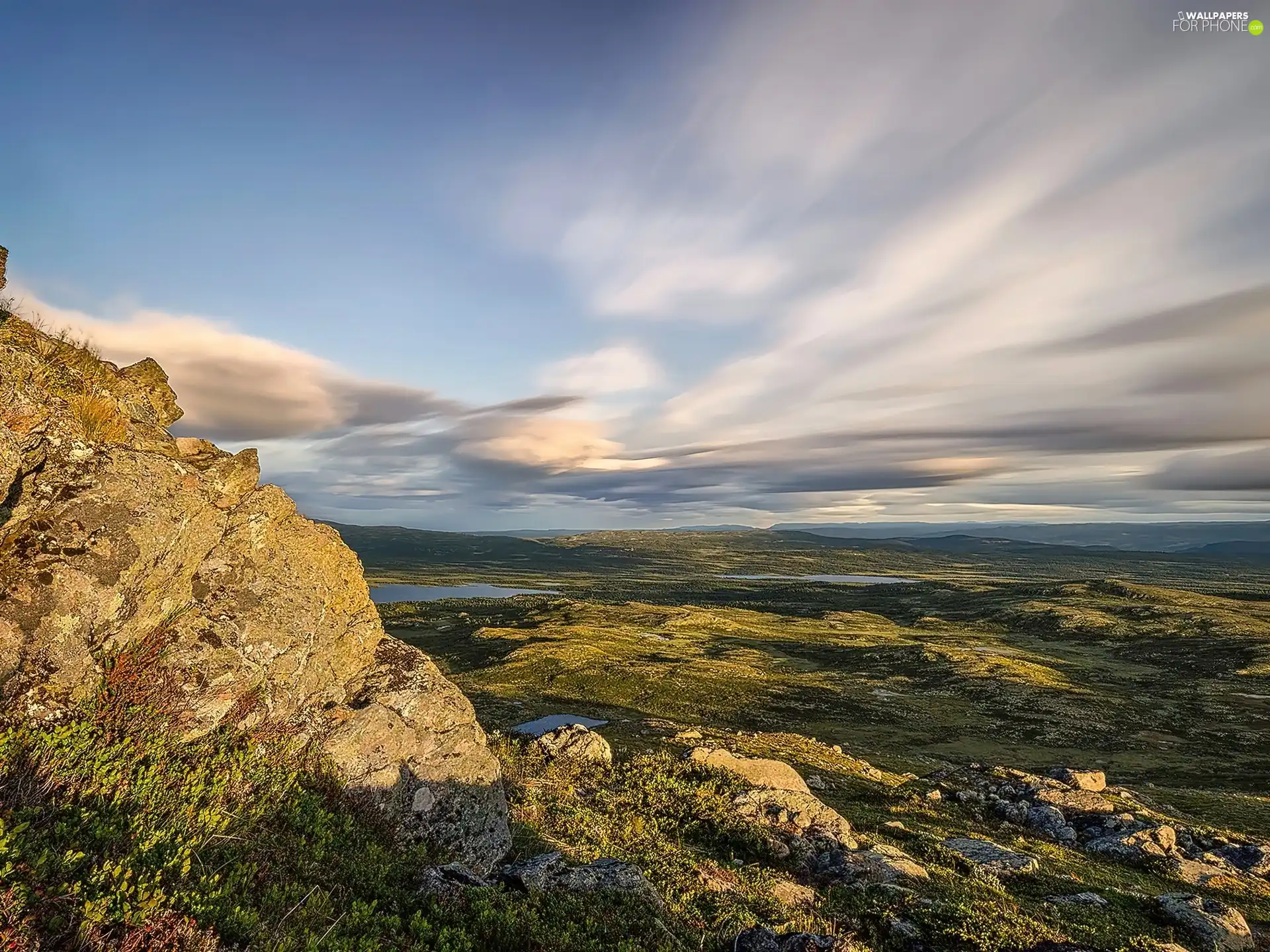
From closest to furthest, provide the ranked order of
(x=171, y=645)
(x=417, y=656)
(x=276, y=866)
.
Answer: (x=276, y=866), (x=171, y=645), (x=417, y=656)

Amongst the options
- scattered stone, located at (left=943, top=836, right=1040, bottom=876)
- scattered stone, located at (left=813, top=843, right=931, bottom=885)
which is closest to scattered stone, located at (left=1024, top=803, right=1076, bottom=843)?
scattered stone, located at (left=943, top=836, right=1040, bottom=876)

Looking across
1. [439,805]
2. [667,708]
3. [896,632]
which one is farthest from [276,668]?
[896,632]

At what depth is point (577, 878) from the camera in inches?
530

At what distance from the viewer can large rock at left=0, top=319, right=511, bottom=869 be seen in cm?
1130

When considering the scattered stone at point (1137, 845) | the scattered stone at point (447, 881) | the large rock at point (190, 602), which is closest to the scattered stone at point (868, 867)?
the large rock at point (190, 602)

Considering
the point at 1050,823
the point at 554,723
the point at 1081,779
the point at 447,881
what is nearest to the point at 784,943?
the point at 447,881

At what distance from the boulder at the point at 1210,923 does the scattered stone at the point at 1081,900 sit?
194cm

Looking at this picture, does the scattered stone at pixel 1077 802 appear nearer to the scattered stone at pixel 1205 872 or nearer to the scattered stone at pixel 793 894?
the scattered stone at pixel 1205 872

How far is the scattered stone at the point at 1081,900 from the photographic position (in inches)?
874

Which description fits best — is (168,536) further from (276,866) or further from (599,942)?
(599,942)

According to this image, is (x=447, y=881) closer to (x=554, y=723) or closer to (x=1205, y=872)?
(x=1205, y=872)

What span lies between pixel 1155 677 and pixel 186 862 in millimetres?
186725

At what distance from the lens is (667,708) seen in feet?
305

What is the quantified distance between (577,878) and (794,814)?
17436 mm
